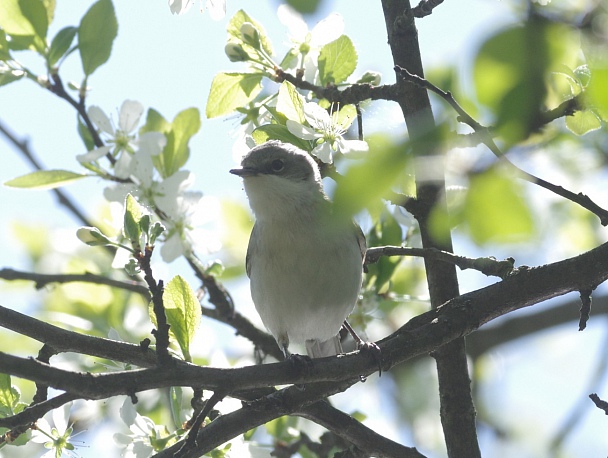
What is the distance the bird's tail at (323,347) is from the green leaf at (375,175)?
11.6 feet

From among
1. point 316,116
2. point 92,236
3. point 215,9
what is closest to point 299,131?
point 316,116

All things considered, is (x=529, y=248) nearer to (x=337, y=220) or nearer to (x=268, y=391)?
(x=337, y=220)

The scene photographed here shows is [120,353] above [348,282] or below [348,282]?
below

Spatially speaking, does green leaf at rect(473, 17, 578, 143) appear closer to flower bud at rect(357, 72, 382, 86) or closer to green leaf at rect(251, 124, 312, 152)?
green leaf at rect(251, 124, 312, 152)

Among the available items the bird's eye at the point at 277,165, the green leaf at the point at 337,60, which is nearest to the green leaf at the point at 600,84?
the green leaf at the point at 337,60

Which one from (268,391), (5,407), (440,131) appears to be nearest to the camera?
(440,131)

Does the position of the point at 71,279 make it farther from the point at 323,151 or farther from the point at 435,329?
the point at 435,329

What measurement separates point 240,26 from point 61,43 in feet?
2.52

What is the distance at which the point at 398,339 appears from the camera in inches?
98.0

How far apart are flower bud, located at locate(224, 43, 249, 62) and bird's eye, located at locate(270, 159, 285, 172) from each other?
1.00m

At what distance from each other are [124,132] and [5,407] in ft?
4.27

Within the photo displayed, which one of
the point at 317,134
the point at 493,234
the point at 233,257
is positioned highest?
the point at 233,257

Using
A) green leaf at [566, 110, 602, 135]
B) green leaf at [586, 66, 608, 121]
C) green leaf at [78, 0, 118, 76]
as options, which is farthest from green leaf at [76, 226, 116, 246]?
green leaf at [586, 66, 608, 121]

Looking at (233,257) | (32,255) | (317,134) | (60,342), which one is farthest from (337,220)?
(32,255)
